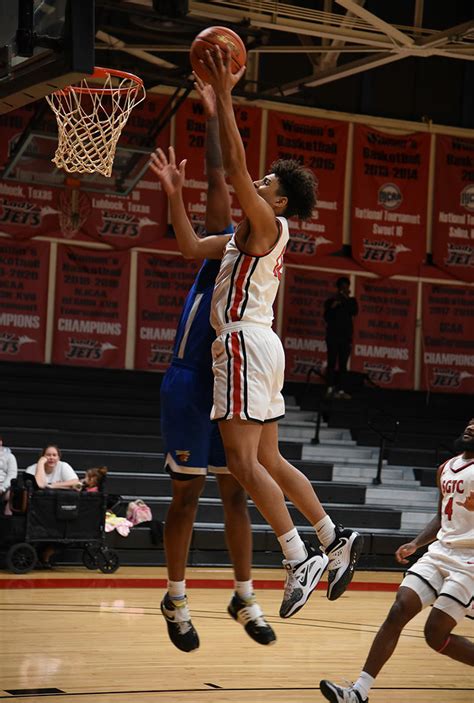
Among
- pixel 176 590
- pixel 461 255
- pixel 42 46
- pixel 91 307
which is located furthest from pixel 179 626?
pixel 461 255

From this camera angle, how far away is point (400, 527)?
14070mm

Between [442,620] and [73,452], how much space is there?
7.68 m

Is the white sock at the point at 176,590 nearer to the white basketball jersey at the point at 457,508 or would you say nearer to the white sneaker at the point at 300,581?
the white sneaker at the point at 300,581

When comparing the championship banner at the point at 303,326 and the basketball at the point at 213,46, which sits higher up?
the basketball at the point at 213,46

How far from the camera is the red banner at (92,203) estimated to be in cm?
1448

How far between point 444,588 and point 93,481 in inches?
241

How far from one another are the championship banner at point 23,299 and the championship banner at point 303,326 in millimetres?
3901

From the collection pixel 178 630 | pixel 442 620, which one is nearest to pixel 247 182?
pixel 178 630

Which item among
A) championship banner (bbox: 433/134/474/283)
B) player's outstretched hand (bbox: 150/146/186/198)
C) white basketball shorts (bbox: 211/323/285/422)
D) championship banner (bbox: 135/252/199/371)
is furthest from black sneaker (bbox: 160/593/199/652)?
championship banner (bbox: 433/134/474/283)

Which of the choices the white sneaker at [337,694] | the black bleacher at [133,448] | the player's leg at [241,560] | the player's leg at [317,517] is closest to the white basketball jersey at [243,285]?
the player's leg at [317,517]

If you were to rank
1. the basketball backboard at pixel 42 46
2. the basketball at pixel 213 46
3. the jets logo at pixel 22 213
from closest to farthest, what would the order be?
the basketball at pixel 213 46, the basketball backboard at pixel 42 46, the jets logo at pixel 22 213

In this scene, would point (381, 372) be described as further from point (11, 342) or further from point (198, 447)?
point (198, 447)

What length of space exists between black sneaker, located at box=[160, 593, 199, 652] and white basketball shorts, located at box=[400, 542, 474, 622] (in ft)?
5.66

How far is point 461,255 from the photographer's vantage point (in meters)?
19.1
